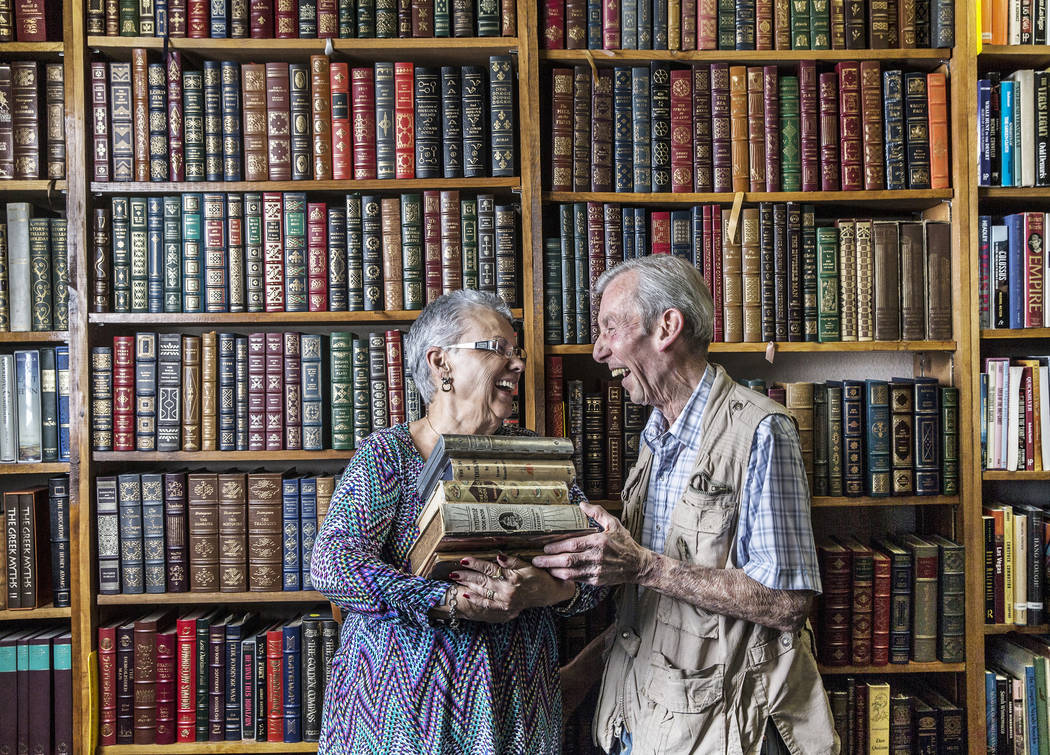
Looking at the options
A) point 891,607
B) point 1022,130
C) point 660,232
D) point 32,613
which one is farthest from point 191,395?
point 1022,130

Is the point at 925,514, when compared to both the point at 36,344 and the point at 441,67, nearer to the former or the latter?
the point at 441,67

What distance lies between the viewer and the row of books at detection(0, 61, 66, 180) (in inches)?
73.9

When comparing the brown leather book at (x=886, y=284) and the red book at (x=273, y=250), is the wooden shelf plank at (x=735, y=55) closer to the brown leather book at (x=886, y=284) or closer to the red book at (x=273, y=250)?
the brown leather book at (x=886, y=284)

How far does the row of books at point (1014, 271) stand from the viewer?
194cm

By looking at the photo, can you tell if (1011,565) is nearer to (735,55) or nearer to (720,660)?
(720,660)

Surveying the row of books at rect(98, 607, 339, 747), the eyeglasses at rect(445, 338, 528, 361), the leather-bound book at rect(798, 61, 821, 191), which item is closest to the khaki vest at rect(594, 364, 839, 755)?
the eyeglasses at rect(445, 338, 528, 361)

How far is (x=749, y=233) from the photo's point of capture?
6.38 ft

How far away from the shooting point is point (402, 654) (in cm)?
138

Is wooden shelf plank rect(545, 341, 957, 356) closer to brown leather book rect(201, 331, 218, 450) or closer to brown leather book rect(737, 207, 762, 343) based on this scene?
brown leather book rect(737, 207, 762, 343)

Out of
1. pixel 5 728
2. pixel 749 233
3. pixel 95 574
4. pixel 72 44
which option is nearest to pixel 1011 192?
pixel 749 233

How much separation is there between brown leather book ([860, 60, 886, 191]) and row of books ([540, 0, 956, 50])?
0.09 metres

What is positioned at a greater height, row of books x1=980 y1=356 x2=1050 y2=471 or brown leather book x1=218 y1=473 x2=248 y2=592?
row of books x1=980 y1=356 x2=1050 y2=471

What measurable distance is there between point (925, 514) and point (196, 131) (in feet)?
7.24

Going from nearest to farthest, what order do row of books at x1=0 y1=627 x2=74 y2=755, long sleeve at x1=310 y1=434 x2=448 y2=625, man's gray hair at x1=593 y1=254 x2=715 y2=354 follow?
long sleeve at x1=310 y1=434 x2=448 y2=625
man's gray hair at x1=593 y1=254 x2=715 y2=354
row of books at x1=0 y1=627 x2=74 y2=755
